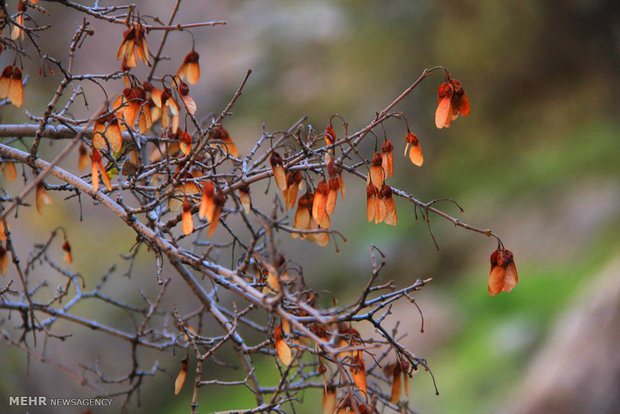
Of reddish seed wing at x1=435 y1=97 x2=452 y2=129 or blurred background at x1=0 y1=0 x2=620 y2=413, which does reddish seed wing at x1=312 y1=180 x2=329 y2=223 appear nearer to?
reddish seed wing at x1=435 y1=97 x2=452 y2=129

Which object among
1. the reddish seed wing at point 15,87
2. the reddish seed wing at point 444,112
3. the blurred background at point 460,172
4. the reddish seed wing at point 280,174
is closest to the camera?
the reddish seed wing at point 280,174

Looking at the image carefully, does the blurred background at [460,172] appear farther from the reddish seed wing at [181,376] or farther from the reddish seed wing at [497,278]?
the reddish seed wing at [181,376]

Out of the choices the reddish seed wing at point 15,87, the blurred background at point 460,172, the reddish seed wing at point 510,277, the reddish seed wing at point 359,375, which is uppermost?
the blurred background at point 460,172

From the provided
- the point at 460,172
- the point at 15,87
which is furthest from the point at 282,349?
the point at 460,172

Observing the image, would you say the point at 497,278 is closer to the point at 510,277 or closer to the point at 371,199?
the point at 510,277

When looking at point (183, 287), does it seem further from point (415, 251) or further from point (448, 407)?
point (448, 407)

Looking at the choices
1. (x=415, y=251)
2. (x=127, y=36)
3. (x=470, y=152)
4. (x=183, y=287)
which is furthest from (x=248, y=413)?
(x=470, y=152)

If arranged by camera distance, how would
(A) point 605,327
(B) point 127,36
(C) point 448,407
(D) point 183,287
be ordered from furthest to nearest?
(D) point 183,287 → (C) point 448,407 → (A) point 605,327 → (B) point 127,36

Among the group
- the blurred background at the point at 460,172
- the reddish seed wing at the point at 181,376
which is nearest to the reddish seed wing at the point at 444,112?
the reddish seed wing at the point at 181,376
